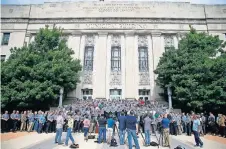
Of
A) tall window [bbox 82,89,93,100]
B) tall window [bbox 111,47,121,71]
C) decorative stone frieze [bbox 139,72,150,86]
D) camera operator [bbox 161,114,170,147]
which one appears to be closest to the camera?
camera operator [bbox 161,114,170,147]

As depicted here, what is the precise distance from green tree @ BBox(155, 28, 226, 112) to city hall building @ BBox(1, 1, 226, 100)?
15.1ft

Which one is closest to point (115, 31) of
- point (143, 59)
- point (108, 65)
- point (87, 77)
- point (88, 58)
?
point (108, 65)

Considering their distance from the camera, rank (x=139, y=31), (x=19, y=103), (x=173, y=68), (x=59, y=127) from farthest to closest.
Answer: (x=139, y=31)
(x=173, y=68)
(x=19, y=103)
(x=59, y=127)

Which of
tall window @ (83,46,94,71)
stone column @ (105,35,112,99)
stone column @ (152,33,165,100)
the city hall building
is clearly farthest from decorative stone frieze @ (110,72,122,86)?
stone column @ (152,33,165,100)

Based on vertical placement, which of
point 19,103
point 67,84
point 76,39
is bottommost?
point 19,103

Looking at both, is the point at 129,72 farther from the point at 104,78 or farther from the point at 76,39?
the point at 76,39

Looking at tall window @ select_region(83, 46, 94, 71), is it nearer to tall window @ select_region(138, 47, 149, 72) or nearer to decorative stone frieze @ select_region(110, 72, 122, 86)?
decorative stone frieze @ select_region(110, 72, 122, 86)

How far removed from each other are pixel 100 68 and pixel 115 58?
7.54 feet

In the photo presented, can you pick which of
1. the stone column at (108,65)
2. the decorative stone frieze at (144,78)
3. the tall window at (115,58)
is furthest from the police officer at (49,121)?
the decorative stone frieze at (144,78)

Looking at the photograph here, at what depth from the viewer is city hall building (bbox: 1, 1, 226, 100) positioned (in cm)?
2233

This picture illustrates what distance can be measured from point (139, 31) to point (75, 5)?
28.5 ft

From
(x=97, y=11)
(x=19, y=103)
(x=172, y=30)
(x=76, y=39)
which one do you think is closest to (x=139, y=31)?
(x=172, y=30)

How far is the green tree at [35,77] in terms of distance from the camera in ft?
52.1

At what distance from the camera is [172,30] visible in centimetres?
2381
